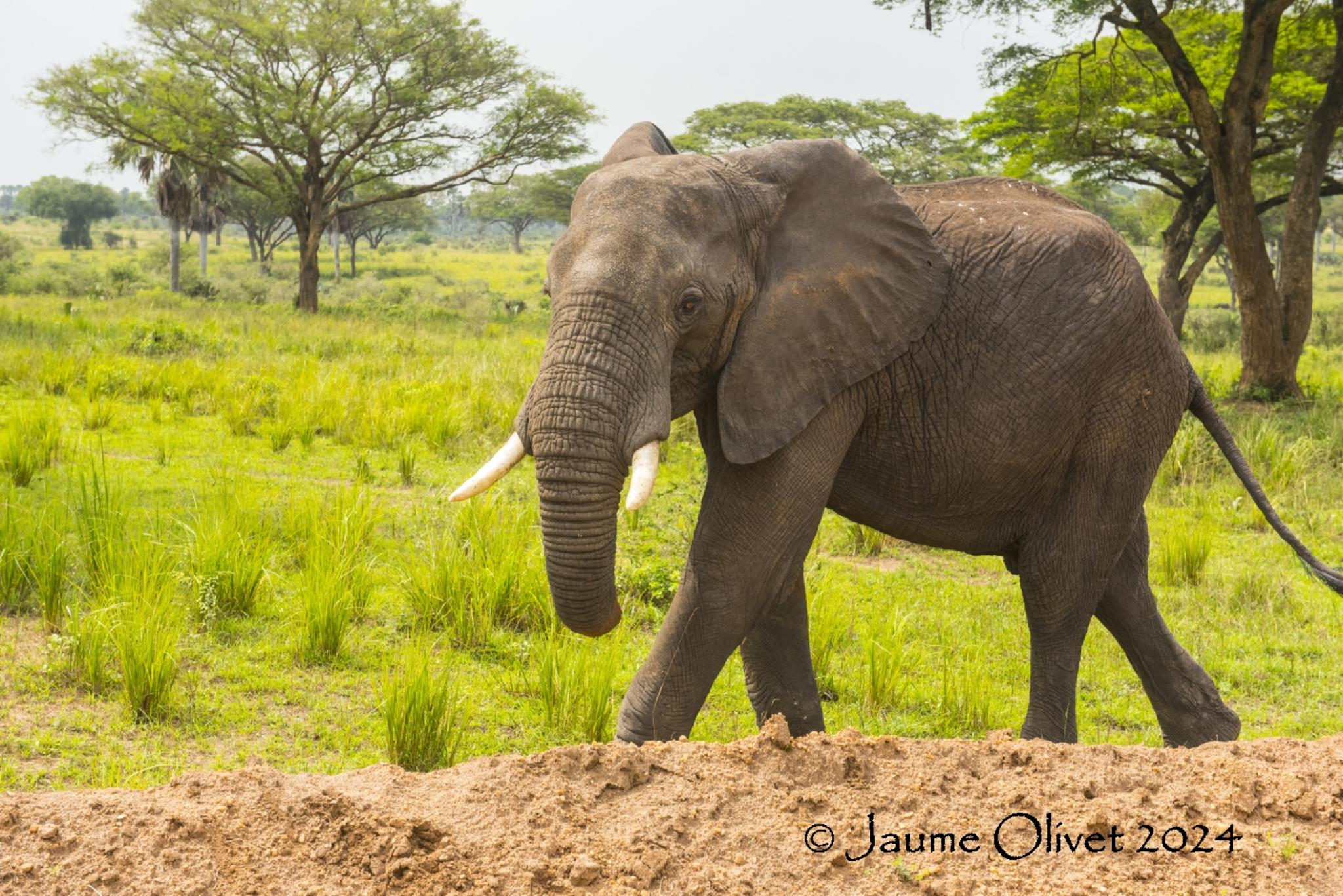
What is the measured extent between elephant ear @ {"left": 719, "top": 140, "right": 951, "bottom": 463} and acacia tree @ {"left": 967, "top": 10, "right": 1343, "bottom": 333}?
41.0 feet

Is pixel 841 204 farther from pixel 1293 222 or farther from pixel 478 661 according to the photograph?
pixel 1293 222

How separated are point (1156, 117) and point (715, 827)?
19.6m

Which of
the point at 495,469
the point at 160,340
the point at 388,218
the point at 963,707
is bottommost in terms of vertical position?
the point at 963,707

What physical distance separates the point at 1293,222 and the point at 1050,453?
451 inches

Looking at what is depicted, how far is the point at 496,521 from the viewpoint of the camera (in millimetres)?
6801

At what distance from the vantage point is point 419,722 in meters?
4.09

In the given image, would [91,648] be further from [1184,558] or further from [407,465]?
[1184,558]

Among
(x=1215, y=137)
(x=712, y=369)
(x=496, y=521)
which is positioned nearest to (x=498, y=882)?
(x=712, y=369)

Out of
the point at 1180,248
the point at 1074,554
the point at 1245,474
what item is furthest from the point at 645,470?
the point at 1180,248

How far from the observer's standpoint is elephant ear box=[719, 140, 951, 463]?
3527mm

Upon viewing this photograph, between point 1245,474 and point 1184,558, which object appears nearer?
point 1245,474

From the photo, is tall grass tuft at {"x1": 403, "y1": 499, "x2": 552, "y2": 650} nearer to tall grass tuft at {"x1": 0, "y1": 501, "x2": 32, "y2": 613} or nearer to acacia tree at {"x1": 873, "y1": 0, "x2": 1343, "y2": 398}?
tall grass tuft at {"x1": 0, "y1": 501, "x2": 32, "y2": 613}

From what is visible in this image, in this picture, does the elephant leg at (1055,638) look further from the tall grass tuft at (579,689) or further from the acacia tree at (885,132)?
the acacia tree at (885,132)

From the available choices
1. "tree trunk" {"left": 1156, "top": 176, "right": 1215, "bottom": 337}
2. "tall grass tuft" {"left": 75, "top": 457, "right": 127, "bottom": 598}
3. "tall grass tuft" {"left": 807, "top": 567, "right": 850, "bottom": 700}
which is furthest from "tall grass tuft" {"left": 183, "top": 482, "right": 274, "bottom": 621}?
"tree trunk" {"left": 1156, "top": 176, "right": 1215, "bottom": 337}
